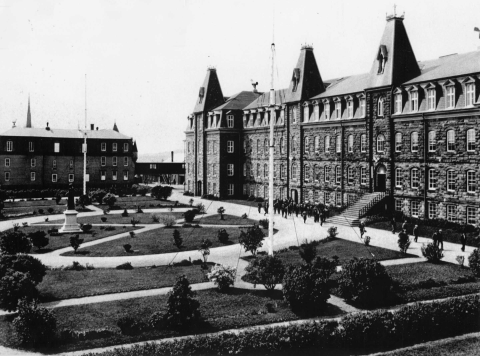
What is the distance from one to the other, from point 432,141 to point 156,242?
75.5 ft

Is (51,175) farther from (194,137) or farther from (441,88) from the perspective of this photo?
(441,88)

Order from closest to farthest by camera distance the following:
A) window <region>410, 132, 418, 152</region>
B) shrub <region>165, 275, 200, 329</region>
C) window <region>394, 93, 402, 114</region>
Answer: shrub <region>165, 275, 200, 329</region>, window <region>410, 132, 418, 152</region>, window <region>394, 93, 402, 114</region>

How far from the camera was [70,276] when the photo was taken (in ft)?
83.6

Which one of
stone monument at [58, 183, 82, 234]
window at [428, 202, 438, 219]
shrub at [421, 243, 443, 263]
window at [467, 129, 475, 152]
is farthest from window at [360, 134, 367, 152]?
stone monument at [58, 183, 82, 234]

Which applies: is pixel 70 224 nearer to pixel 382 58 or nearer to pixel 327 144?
pixel 327 144

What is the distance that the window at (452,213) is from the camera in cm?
3819

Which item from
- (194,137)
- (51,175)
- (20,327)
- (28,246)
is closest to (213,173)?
(194,137)

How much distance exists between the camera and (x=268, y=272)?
71.3 ft

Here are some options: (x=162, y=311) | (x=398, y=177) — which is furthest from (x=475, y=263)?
(x=398, y=177)

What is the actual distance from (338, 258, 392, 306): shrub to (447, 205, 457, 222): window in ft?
66.4

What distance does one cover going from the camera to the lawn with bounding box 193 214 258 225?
149 ft

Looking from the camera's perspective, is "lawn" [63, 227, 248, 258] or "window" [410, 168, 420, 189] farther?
A: "window" [410, 168, 420, 189]

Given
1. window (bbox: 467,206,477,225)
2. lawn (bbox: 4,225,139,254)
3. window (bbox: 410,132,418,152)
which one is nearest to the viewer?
lawn (bbox: 4,225,139,254)

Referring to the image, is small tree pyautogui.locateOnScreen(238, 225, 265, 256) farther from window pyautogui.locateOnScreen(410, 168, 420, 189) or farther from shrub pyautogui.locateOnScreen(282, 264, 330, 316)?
window pyautogui.locateOnScreen(410, 168, 420, 189)
